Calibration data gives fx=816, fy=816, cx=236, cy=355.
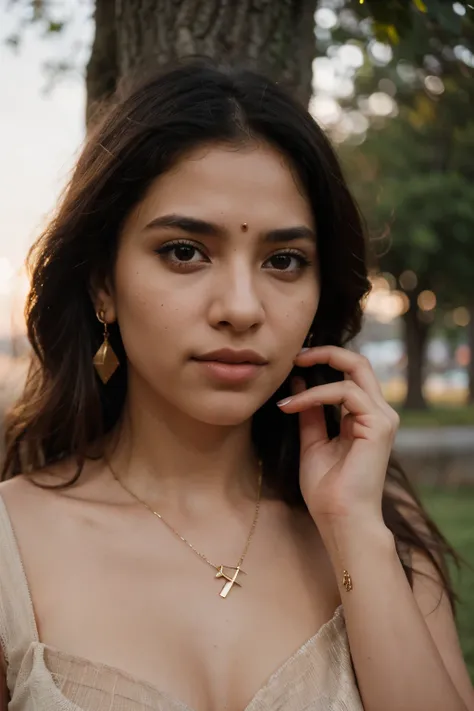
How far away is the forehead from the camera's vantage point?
1.91 metres

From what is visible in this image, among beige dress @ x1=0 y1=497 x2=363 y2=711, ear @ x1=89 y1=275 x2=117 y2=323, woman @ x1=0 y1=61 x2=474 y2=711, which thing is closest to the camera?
beige dress @ x1=0 y1=497 x2=363 y2=711

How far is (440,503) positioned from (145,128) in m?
6.82

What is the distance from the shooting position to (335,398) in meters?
2.17

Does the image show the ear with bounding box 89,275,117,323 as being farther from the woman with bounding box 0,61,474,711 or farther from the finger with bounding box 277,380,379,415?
the finger with bounding box 277,380,379,415

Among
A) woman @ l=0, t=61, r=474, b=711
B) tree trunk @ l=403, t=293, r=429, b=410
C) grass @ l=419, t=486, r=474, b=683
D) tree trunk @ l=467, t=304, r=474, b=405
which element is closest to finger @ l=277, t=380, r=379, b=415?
woman @ l=0, t=61, r=474, b=711

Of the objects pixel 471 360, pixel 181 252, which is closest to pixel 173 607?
pixel 181 252

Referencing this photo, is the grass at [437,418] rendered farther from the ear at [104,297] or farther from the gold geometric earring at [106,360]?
the ear at [104,297]

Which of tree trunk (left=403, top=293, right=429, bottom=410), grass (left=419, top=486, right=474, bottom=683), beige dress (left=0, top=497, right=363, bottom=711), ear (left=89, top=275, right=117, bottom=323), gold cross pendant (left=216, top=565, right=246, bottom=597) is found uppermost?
ear (left=89, top=275, right=117, bottom=323)

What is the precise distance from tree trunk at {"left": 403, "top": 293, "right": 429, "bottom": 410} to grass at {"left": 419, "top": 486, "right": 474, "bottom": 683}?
39.1ft

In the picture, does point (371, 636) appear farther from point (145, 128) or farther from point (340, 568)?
point (145, 128)

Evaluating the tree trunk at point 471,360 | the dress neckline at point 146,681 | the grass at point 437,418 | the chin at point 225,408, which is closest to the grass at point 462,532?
the dress neckline at point 146,681

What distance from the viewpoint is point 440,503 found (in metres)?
8.11

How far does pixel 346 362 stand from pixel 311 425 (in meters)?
0.21

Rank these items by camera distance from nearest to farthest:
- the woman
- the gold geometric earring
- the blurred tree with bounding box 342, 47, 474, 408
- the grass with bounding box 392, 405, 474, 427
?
the woman < the gold geometric earring < the blurred tree with bounding box 342, 47, 474, 408 < the grass with bounding box 392, 405, 474, 427
